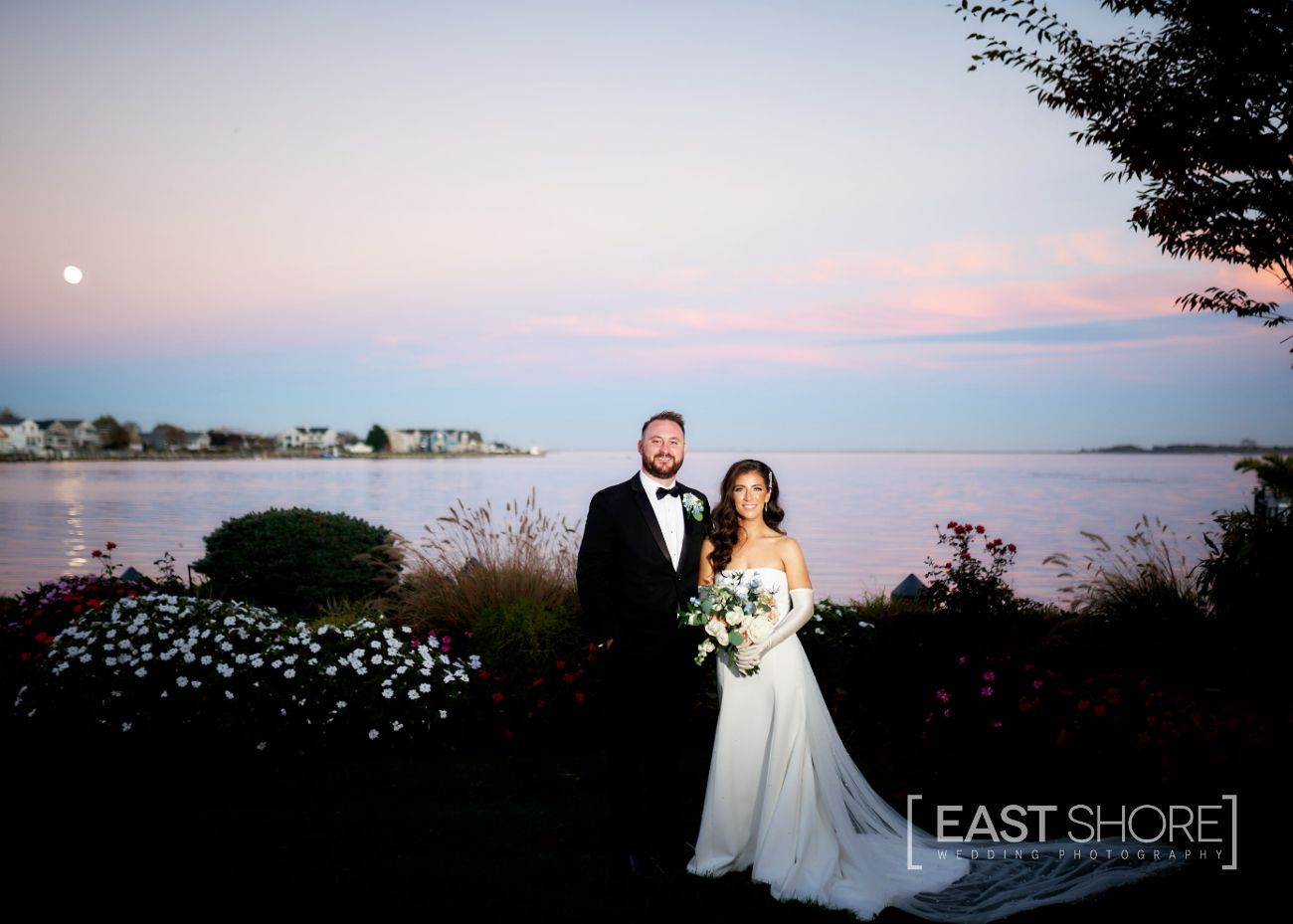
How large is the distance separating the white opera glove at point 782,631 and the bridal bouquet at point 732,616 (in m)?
0.03

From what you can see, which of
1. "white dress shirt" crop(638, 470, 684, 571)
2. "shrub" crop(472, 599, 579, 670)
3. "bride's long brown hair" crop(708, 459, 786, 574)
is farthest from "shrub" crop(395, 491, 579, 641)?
"bride's long brown hair" crop(708, 459, 786, 574)

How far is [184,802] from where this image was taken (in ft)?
20.9

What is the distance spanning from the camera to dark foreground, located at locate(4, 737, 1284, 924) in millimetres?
4883

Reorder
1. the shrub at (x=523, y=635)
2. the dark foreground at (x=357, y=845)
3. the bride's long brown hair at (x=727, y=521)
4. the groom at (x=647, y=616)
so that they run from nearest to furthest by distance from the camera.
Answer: the dark foreground at (x=357, y=845) → the groom at (x=647, y=616) → the bride's long brown hair at (x=727, y=521) → the shrub at (x=523, y=635)

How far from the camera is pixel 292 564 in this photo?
1157 cm

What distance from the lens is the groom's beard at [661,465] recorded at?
5656 mm

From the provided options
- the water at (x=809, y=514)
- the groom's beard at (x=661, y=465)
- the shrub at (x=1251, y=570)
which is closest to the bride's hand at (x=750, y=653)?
the groom's beard at (x=661, y=465)

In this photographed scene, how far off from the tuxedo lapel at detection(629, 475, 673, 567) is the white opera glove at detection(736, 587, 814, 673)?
0.75m

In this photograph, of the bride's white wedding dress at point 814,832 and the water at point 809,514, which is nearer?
the bride's white wedding dress at point 814,832

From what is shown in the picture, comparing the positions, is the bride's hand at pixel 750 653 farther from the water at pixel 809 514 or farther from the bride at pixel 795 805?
the water at pixel 809 514

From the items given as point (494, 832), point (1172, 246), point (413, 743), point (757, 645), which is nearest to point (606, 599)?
point (757, 645)

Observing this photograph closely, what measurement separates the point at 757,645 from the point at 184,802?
4.35 metres

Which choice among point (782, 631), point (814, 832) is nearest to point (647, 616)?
point (782, 631)

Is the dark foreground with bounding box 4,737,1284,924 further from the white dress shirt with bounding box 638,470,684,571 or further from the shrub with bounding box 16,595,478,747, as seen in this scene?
the white dress shirt with bounding box 638,470,684,571
